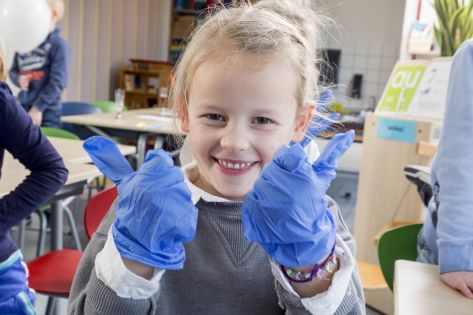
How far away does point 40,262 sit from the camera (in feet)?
5.37

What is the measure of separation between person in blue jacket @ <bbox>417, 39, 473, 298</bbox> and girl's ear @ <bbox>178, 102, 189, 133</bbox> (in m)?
0.65

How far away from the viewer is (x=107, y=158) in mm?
679

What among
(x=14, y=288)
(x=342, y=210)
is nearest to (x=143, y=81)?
(x=342, y=210)

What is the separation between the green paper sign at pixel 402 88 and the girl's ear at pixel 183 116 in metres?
2.01

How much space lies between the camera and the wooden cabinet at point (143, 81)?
235 inches

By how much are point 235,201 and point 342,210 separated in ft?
12.7

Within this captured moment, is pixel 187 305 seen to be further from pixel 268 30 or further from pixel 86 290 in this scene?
pixel 268 30

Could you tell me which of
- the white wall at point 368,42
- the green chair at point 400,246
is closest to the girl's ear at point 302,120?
the green chair at point 400,246

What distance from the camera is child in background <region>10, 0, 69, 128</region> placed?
143 inches

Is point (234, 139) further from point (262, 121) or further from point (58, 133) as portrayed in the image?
point (58, 133)

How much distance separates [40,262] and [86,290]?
1.02 metres

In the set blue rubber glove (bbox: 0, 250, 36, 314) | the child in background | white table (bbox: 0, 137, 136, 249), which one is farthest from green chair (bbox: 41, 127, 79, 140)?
blue rubber glove (bbox: 0, 250, 36, 314)

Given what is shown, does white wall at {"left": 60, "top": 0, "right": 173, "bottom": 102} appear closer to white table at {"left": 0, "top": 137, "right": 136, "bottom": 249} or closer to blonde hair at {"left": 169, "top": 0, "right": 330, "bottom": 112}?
white table at {"left": 0, "top": 137, "right": 136, "bottom": 249}

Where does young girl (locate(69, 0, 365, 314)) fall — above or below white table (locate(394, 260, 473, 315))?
above
